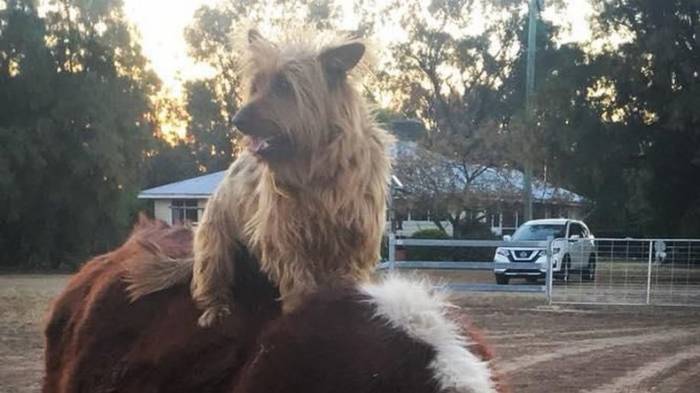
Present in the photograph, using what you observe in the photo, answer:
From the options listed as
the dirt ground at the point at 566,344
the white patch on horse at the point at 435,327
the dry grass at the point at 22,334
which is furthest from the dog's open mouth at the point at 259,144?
the dry grass at the point at 22,334

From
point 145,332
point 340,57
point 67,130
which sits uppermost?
point 67,130

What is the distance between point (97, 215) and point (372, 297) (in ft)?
104

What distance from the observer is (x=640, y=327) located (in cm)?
1432

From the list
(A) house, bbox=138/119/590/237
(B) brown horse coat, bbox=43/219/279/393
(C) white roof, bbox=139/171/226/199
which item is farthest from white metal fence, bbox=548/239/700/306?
(C) white roof, bbox=139/171/226/199

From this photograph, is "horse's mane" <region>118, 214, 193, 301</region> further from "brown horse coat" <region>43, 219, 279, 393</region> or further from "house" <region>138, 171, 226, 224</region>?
"house" <region>138, 171, 226, 224</region>

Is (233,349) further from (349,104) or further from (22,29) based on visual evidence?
(22,29)

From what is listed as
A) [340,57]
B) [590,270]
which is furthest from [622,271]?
[340,57]

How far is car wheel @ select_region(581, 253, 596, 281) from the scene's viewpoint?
1831 centimetres

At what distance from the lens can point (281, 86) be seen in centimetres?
263

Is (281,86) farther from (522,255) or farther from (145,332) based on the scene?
(522,255)

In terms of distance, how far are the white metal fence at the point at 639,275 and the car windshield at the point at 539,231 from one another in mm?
4832

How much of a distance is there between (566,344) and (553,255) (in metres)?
6.34

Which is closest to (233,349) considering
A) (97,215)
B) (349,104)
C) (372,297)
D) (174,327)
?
(174,327)

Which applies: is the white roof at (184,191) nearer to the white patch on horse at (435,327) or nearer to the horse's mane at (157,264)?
the horse's mane at (157,264)
